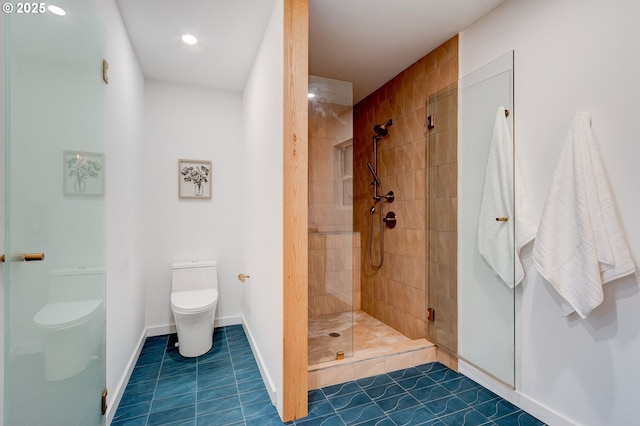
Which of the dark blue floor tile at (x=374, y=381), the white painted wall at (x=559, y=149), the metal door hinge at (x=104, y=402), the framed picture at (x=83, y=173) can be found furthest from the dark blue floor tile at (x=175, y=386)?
the white painted wall at (x=559, y=149)

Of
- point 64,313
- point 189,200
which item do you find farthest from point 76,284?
point 189,200

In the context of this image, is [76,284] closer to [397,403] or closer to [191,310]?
[191,310]

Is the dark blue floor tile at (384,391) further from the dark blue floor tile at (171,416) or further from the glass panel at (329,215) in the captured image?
the dark blue floor tile at (171,416)

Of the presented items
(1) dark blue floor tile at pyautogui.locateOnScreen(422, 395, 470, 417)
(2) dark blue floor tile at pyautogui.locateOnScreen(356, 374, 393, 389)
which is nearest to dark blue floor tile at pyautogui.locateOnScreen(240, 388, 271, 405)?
(2) dark blue floor tile at pyautogui.locateOnScreen(356, 374, 393, 389)

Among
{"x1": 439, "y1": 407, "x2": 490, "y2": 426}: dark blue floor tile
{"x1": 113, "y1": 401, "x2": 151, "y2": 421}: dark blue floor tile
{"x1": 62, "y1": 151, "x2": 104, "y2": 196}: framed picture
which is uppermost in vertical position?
{"x1": 62, "y1": 151, "x2": 104, "y2": 196}: framed picture

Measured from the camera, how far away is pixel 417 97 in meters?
2.65

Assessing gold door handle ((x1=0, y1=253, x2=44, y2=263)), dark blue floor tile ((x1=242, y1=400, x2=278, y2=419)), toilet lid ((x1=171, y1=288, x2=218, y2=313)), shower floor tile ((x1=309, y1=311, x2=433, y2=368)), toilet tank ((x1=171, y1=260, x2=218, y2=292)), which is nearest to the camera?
gold door handle ((x1=0, y1=253, x2=44, y2=263))

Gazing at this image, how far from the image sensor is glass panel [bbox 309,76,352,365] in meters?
2.31

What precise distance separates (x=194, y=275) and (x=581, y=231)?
300 centimetres

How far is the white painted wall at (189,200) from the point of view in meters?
3.03

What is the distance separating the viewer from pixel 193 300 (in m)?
2.61

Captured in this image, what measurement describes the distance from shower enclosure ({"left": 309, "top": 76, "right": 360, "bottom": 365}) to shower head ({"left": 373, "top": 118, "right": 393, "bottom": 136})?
2.30 ft

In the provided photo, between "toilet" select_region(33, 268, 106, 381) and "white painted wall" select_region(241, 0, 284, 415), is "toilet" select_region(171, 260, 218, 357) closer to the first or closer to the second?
"white painted wall" select_region(241, 0, 284, 415)

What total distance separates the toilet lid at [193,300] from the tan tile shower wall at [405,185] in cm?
169
